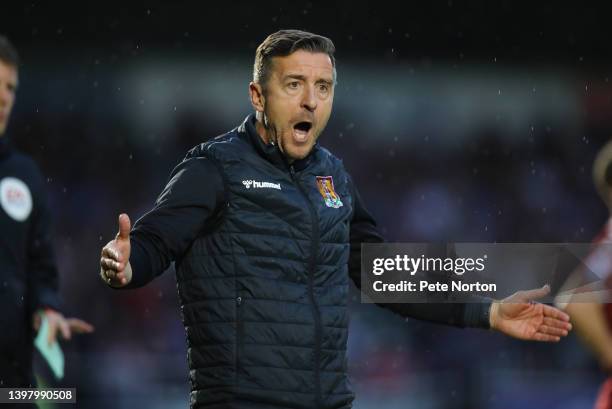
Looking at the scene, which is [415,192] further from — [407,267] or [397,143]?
[407,267]

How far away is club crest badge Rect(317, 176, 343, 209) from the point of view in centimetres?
288

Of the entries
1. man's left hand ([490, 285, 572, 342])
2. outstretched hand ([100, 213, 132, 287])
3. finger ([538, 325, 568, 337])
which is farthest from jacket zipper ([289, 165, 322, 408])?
finger ([538, 325, 568, 337])

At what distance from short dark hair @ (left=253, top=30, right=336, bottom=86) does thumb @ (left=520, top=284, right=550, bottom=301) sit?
3.07 ft

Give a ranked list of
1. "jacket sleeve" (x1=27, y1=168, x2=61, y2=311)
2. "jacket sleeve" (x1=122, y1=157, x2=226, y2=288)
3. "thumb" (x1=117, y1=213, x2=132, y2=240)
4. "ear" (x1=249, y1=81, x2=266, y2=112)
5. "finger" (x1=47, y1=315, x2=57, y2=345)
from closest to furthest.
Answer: "thumb" (x1=117, y1=213, x2=132, y2=240), "jacket sleeve" (x1=122, y1=157, x2=226, y2=288), "ear" (x1=249, y1=81, x2=266, y2=112), "finger" (x1=47, y1=315, x2=57, y2=345), "jacket sleeve" (x1=27, y1=168, x2=61, y2=311)

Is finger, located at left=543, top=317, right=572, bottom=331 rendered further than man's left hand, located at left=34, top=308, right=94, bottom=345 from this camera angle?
No

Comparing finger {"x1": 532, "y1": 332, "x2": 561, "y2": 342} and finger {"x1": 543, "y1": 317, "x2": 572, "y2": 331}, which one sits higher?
finger {"x1": 543, "y1": 317, "x2": 572, "y2": 331}

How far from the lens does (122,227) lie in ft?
→ 7.67

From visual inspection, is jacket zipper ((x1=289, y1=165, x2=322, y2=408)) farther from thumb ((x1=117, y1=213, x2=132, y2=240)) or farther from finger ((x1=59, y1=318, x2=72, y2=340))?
finger ((x1=59, y1=318, x2=72, y2=340))

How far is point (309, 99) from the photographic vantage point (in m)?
2.89

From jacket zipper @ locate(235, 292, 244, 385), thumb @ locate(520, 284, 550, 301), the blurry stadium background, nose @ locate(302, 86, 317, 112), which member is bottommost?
jacket zipper @ locate(235, 292, 244, 385)

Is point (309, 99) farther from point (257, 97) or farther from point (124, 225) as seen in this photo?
point (124, 225)

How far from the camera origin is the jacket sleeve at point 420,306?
309 centimetres

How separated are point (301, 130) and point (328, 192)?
20 centimetres

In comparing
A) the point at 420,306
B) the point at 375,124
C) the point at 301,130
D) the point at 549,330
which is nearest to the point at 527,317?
the point at 549,330
